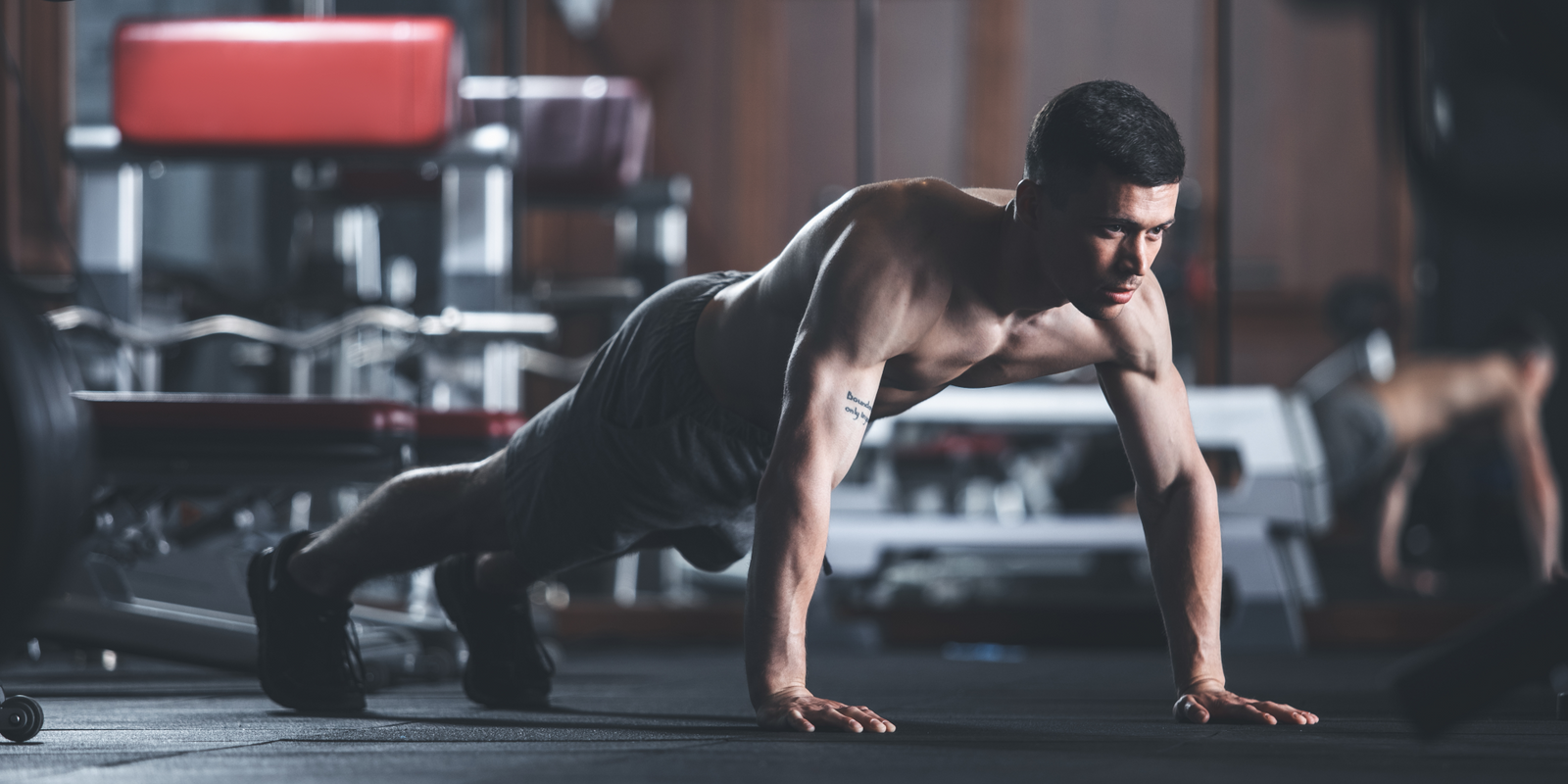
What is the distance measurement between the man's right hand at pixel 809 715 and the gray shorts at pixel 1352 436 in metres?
3.42

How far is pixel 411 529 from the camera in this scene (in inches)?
70.5

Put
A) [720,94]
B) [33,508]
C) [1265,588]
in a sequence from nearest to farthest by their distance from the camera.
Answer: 1. [33,508]
2. [1265,588]
3. [720,94]

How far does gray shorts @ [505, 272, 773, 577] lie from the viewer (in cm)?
166

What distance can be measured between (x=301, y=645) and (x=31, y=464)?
0.89 m

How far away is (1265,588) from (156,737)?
2.56 m

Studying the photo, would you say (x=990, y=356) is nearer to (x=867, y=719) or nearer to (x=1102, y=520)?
(x=867, y=719)

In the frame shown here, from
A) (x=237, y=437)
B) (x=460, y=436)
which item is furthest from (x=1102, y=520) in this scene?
(x=237, y=437)

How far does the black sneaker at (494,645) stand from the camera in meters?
1.88

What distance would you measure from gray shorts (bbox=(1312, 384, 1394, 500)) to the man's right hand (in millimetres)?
3419

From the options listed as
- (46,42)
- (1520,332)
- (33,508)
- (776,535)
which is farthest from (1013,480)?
(33,508)

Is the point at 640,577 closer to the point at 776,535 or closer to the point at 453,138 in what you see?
the point at 453,138

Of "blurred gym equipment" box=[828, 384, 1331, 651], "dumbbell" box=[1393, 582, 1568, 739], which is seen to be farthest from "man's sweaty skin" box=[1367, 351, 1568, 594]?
"dumbbell" box=[1393, 582, 1568, 739]

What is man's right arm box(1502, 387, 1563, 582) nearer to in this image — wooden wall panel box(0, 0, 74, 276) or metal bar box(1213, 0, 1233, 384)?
metal bar box(1213, 0, 1233, 384)

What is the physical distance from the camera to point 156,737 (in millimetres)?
1479
